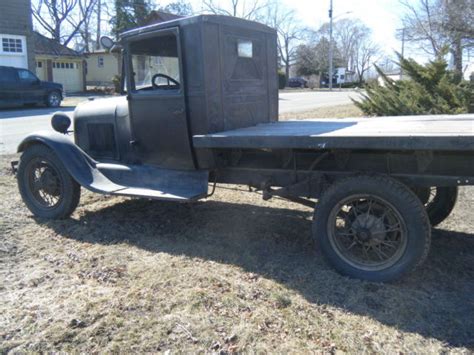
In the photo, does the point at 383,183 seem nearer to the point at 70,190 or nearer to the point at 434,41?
the point at 70,190

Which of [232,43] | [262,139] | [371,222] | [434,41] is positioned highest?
[434,41]

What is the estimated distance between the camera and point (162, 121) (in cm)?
479

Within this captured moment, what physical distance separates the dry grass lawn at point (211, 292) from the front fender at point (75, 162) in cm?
49

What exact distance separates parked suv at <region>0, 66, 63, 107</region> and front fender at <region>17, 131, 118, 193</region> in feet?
53.5

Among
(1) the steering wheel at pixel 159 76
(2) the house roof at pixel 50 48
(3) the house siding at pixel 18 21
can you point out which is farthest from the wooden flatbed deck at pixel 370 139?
(2) the house roof at pixel 50 48

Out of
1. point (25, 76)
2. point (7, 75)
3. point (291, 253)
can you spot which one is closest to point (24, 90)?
point (25, 76)

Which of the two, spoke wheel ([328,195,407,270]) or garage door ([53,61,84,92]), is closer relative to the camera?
spoke wheel ([328,195,407,270])

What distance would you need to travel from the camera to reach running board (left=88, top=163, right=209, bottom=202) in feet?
14.7

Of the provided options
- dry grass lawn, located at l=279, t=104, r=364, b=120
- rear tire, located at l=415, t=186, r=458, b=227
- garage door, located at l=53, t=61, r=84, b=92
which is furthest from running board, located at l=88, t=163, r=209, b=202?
garage door, located at l=53, t=61, r=84, b=92

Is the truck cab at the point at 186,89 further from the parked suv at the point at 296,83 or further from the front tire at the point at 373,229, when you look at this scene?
the parked suv at the point at 296,83

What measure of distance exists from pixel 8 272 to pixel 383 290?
299cm

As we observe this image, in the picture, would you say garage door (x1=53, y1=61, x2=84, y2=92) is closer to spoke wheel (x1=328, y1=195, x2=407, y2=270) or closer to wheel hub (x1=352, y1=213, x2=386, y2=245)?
spoke wheel (x1=328, y1=195, x2=407, y2=270)

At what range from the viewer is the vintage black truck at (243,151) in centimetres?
345

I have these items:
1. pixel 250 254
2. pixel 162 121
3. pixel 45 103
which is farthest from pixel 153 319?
pixel 45 103
